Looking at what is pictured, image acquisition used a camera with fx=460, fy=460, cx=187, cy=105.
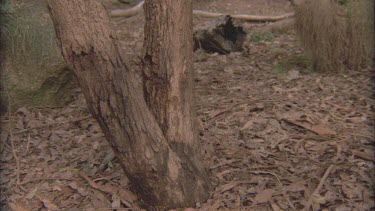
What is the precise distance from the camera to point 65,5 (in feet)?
6.86

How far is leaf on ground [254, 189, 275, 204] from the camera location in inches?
104

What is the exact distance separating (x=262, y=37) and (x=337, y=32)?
160 centimetres

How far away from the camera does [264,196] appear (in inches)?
105

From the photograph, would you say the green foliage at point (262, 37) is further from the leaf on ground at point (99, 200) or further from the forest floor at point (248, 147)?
the leaf on ground at point (99, 200)

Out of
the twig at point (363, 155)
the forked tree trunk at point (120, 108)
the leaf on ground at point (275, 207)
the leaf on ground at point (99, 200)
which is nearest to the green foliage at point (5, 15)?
the leaf on ground at point (99, 200)

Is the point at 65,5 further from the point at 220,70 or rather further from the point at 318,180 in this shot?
the point at 220,70

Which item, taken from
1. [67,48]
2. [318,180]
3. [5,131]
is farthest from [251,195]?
[5,131]

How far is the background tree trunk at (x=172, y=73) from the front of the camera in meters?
2.46

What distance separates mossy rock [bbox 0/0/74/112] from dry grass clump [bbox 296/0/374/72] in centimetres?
236

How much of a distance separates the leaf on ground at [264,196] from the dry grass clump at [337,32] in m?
2.04

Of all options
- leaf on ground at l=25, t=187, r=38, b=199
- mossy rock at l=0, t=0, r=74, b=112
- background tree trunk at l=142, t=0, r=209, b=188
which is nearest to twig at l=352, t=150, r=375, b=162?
background tree trunk at l=142, t=0, r=209, b=188

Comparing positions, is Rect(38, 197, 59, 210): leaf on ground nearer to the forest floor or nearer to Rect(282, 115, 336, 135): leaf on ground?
the forest floor

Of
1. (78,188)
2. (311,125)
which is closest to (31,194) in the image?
(78,188)

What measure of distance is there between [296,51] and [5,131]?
3123 mm
